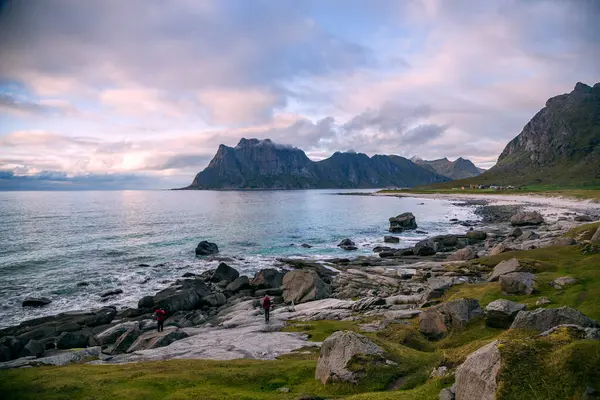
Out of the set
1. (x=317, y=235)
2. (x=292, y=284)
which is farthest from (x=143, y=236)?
(x=292, y=284)

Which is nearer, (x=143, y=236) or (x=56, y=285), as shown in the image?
(x=56, y=285)

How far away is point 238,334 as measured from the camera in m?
27.8

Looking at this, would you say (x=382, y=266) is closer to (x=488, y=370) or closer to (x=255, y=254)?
(x=255, y=254)

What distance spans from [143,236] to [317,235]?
48449 millimetres

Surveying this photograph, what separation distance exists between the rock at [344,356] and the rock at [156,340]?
15630mm

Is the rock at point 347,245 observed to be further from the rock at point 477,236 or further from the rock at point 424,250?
the rock at point 477,236

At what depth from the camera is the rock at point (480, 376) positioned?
31.7ft

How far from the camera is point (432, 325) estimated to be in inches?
830

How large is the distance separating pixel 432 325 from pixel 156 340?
20040mm

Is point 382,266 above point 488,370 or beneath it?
beneath

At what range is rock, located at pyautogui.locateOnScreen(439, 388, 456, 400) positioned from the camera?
10948mm

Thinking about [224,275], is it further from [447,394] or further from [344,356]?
[447,394]

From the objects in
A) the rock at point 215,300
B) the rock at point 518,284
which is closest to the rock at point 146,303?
the rock at point 215,300

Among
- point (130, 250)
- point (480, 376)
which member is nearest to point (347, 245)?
point (130, 250)
